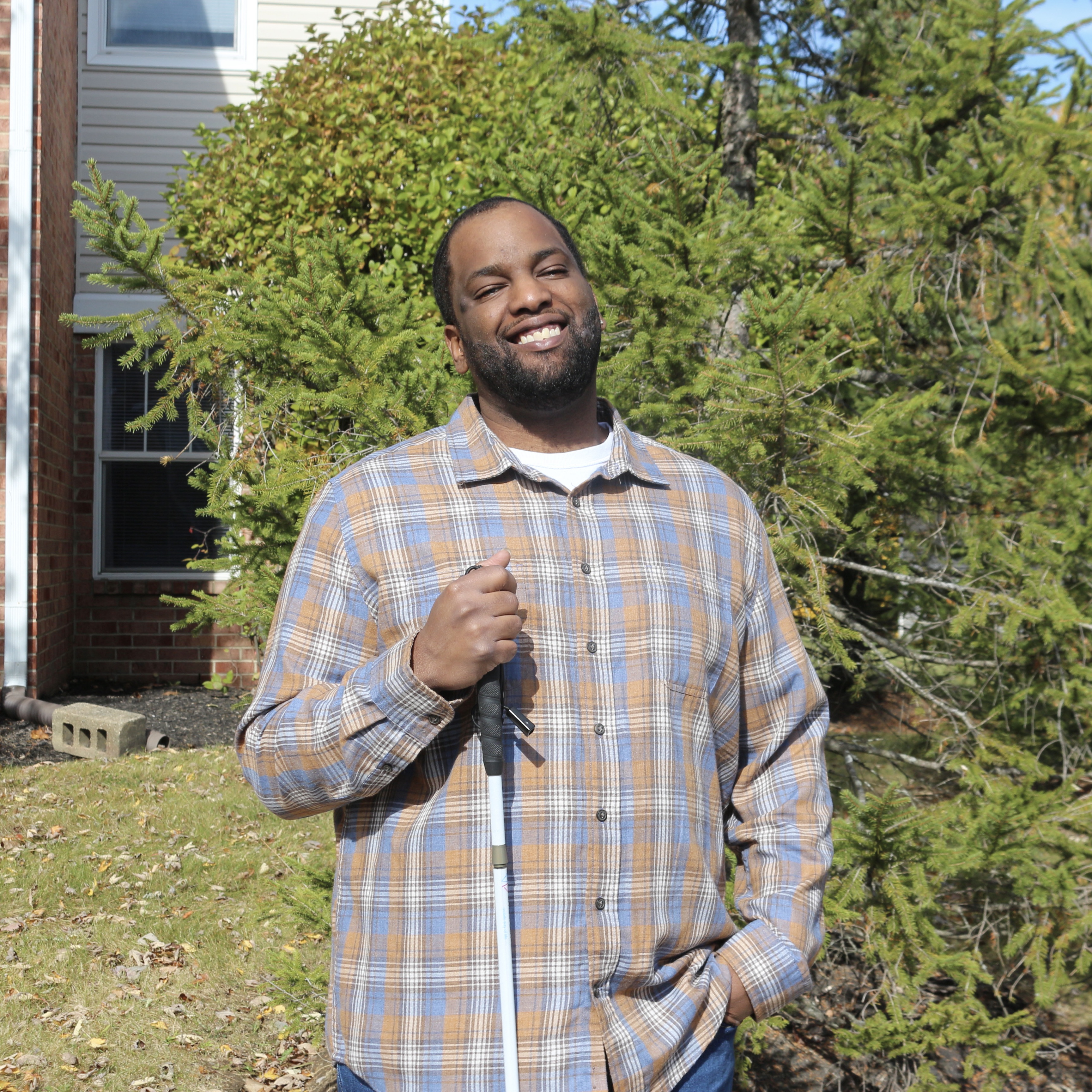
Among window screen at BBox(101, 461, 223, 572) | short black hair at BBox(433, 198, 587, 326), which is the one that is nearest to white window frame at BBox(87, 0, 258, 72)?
window screen at BBox(101, 461, 223, 572)

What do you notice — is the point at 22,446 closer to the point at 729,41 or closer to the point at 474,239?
the point at 729,41

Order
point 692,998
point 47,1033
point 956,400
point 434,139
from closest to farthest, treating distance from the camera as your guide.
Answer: point 692,998 < point 47,1033 < point 956,400 < point 434,139

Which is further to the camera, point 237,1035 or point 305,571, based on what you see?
point 237,1035

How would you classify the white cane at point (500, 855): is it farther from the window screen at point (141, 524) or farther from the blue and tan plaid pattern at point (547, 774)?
the window screen at point (141, 524)

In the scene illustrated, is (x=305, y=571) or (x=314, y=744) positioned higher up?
(x=305, y=571)

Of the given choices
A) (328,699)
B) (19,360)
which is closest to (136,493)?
(19,360)

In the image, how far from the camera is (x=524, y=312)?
7.34 ft

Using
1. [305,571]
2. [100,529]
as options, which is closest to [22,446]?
[100,529]

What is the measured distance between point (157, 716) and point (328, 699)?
23.5ft

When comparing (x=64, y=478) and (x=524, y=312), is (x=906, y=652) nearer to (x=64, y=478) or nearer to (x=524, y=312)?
(x=524, y=312)

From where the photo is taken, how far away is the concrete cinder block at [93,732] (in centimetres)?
737

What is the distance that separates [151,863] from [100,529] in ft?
15.4

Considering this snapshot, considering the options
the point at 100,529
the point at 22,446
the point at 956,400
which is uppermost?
the point at 956,400

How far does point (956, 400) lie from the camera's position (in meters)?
5.36
